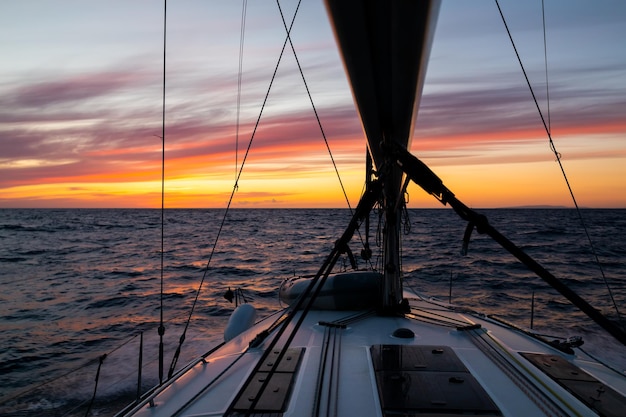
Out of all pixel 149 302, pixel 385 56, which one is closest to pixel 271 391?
pixel 385 56

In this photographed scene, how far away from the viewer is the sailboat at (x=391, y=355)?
125 inches

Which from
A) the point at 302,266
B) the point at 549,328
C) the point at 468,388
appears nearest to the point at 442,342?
the point at 468,388

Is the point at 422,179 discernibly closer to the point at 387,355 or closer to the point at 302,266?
the point at 387,355

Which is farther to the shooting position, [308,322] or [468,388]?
[308,322]

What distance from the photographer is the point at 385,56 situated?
3.46 m

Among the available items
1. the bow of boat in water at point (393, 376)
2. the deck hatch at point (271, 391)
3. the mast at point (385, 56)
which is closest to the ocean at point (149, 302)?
the bow of boat in water at point (393, 376)

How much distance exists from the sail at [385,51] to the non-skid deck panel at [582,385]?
120 inches

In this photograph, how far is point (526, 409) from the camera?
383 cm

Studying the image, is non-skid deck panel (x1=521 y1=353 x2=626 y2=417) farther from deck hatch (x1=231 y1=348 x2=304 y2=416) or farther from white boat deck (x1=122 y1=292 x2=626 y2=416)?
deck hatch (x1=231 y1=348 x2=304 y2=416)

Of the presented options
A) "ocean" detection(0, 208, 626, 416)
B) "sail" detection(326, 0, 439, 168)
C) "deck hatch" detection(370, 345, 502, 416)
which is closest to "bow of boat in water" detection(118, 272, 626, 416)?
"deck hatch" detection(370, 345, 502, 416)

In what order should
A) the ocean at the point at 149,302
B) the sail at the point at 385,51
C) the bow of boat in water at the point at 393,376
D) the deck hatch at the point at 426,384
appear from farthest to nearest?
the ocean at the point at 149,302 → the bow of boat in water at the point at 393,376 → the deck hatch at the point at 426,384 → the sail at the point at 385,51

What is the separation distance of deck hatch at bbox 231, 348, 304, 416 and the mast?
2.28 meters

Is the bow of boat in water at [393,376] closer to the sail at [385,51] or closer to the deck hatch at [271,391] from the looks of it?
the deck hatch at [271,391]

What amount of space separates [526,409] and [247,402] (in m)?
2.51
